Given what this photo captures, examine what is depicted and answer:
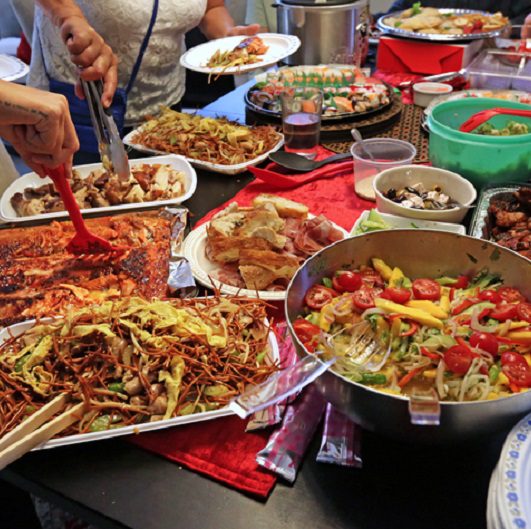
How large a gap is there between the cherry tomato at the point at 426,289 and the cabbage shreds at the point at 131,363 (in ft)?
1.23

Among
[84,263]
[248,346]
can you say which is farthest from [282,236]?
[84,263]

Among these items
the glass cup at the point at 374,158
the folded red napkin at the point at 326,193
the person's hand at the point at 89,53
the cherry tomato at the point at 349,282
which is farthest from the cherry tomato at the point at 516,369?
the person's hand at the point at 89,53

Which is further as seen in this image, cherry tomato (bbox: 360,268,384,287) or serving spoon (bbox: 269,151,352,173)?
serving spoon (bbox: 269,151,352,173)

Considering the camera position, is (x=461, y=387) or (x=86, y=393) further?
(x=86, y=393)

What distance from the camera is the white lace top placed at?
2418mm

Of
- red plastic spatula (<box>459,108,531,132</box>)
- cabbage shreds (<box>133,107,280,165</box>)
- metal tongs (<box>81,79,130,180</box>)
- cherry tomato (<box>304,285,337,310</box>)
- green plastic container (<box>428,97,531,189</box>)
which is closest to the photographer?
cherry tomato (<box>304,285,337,310</box>)

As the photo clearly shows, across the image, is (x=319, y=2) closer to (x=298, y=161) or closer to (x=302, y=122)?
(x=302, y=122)

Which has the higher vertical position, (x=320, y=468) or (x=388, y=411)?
(x=388, y=411)

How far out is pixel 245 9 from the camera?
6.53 meters

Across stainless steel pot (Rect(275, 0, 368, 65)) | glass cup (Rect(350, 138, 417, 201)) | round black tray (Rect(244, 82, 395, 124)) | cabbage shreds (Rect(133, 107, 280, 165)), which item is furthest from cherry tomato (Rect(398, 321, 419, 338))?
stainless steel pot (Rect(275, 0, 368, 65))

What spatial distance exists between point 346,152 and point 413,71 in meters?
1.28

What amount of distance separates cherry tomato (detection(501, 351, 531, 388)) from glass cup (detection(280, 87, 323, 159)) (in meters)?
1.46

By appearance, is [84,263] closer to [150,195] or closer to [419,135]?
[150,195]

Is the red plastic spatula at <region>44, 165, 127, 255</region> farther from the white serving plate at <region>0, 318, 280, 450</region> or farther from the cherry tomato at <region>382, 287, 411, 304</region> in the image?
the cherry tomato at <region>382, 287, 411, 304</region>
